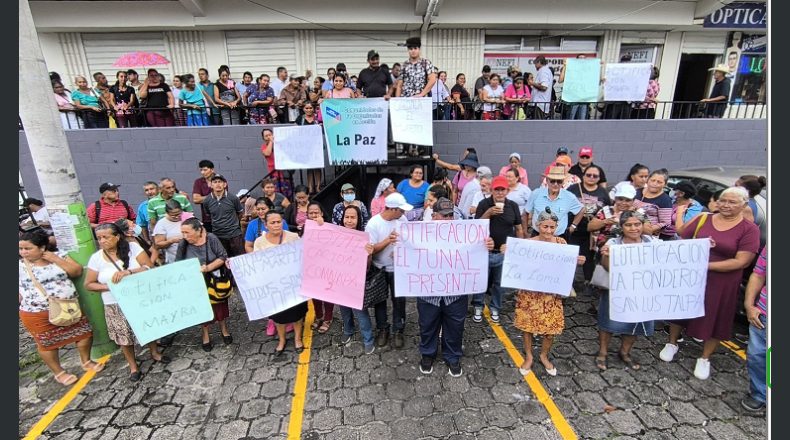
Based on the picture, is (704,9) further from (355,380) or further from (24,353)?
(24,353)

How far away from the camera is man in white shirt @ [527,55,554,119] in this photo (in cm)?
937

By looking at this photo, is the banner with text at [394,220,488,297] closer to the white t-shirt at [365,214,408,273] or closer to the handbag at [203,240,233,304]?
the white t-shirt at [365,214,408,273]

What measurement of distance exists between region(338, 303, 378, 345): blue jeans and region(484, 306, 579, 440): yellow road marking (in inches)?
63.0

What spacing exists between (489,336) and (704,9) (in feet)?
43.0

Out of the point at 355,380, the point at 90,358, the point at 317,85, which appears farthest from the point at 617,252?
the point at 317,85

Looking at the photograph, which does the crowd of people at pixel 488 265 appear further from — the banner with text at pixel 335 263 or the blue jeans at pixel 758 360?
the banner with text at pixel 335 263

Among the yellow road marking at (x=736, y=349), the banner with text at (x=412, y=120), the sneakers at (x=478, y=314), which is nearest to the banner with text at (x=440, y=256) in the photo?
the sneakers at (x=478, y=314)

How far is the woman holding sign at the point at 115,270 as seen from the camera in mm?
3510

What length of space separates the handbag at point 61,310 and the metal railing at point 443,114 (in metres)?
5.97

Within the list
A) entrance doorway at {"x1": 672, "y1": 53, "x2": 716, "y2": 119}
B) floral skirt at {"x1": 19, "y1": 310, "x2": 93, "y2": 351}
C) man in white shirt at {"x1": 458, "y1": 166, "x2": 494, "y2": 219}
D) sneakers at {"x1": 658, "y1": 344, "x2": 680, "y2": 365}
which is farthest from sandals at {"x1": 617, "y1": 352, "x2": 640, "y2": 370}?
entrance doorway at {"x1": 672, "y1": 53, "x2": 716, "y2": 119}

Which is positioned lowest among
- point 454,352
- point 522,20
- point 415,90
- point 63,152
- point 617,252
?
point 454,352

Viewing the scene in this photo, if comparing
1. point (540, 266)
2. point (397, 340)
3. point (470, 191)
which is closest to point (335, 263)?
point (397, 340)

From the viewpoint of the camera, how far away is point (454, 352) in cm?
366

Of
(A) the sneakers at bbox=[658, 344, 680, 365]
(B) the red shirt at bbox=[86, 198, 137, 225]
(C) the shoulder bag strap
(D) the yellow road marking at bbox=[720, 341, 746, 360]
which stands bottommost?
(D) the yellow road marking at bbox=[720, 341, 746, 360]
